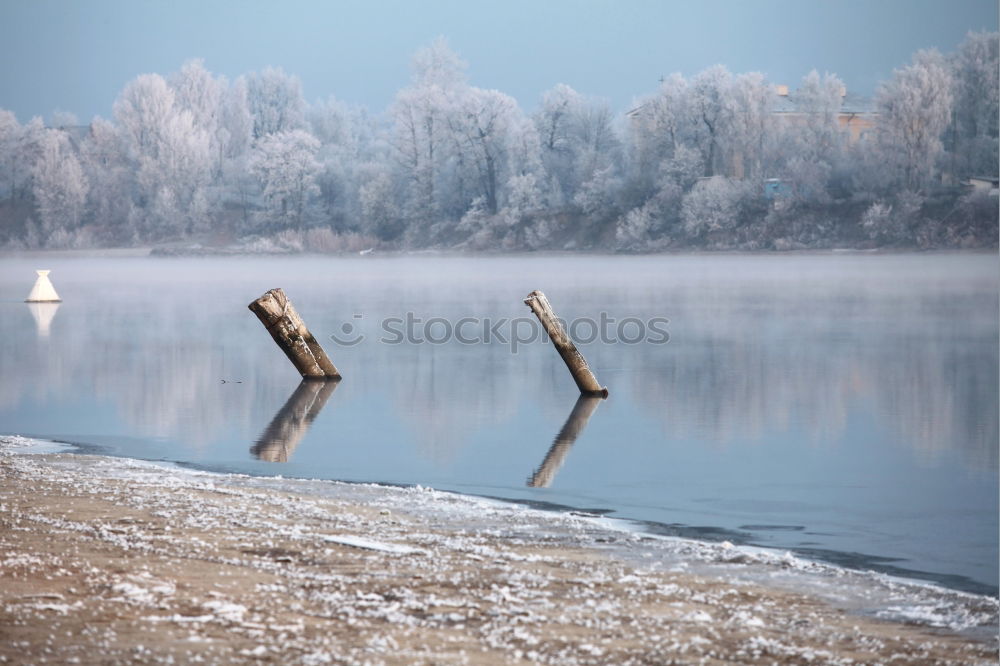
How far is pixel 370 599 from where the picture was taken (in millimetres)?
7180

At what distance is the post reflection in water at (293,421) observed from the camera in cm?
1457

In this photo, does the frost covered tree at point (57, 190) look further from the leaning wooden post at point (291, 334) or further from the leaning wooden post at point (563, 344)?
the leaning wooden post at point (563, 344)

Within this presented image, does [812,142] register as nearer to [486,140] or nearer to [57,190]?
[486,140]

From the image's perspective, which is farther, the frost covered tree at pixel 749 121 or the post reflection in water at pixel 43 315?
the frost covered tree at pixel 749 121

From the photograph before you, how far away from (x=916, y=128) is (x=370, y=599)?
86.7 m

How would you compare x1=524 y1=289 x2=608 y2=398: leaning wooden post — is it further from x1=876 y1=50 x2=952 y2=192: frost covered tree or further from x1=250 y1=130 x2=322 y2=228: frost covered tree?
x1=250 y1=130 x2=322 y2=228: frost covered tree

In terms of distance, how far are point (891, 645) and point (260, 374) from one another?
666 inches

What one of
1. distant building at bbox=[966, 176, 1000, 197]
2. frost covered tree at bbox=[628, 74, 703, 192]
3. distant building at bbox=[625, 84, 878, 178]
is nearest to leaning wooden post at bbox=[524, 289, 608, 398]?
distant building at bbox=[966, 176, 1000, 197]

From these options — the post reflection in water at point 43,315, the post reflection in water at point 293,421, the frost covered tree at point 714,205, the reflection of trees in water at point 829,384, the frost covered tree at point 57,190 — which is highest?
the frost covered tree at point 57,190

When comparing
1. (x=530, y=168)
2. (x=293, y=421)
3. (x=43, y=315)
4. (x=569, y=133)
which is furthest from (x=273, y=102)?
(x=293, y=421)

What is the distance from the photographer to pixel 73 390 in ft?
67.9

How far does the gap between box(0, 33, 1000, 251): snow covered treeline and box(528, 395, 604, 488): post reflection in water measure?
71.6m

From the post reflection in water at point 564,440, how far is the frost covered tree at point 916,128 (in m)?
73.5

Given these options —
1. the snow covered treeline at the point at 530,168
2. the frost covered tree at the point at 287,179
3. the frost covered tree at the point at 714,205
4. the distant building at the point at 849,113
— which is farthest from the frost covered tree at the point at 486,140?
the distant building at the point at 849,113
